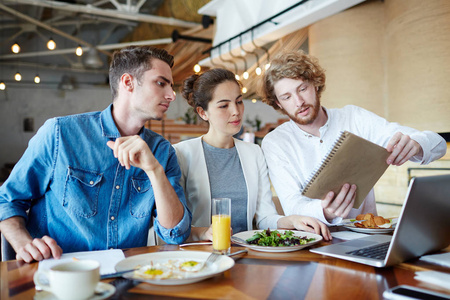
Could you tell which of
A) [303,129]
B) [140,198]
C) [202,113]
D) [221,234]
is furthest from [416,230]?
[202,113]

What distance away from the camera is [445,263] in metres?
1.10

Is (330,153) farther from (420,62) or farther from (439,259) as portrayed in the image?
(420,62)

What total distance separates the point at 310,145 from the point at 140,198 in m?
1.04

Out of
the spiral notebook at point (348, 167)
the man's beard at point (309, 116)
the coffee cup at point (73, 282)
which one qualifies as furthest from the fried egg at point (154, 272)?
the man's beard at point (309, 116)

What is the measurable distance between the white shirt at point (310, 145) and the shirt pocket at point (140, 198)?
0.69 meters

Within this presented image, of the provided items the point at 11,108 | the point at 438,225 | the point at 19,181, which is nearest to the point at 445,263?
the point at 438,225

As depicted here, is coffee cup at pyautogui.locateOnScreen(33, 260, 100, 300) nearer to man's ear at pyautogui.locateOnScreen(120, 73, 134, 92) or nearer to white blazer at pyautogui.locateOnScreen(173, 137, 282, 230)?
man's ear at pyautogui.locateOnScreen(120, 73, 134, 92)

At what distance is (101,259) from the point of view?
3.77ft

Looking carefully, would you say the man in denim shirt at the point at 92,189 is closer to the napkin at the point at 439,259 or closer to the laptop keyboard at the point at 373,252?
the laptop keyboard at the point at 373,252

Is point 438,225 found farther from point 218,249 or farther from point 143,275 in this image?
point 143,275

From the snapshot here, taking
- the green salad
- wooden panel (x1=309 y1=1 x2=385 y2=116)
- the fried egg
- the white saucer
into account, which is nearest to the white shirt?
the green salad

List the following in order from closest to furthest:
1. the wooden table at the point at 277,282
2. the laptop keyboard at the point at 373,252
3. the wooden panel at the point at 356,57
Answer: the wooden table at the point at 277,282 < the laptop keyboard at the point at 373,252 < the wooden panel at the point at 356,57

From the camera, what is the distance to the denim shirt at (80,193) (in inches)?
58.4

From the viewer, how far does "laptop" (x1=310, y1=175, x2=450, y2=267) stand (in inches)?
39.7
